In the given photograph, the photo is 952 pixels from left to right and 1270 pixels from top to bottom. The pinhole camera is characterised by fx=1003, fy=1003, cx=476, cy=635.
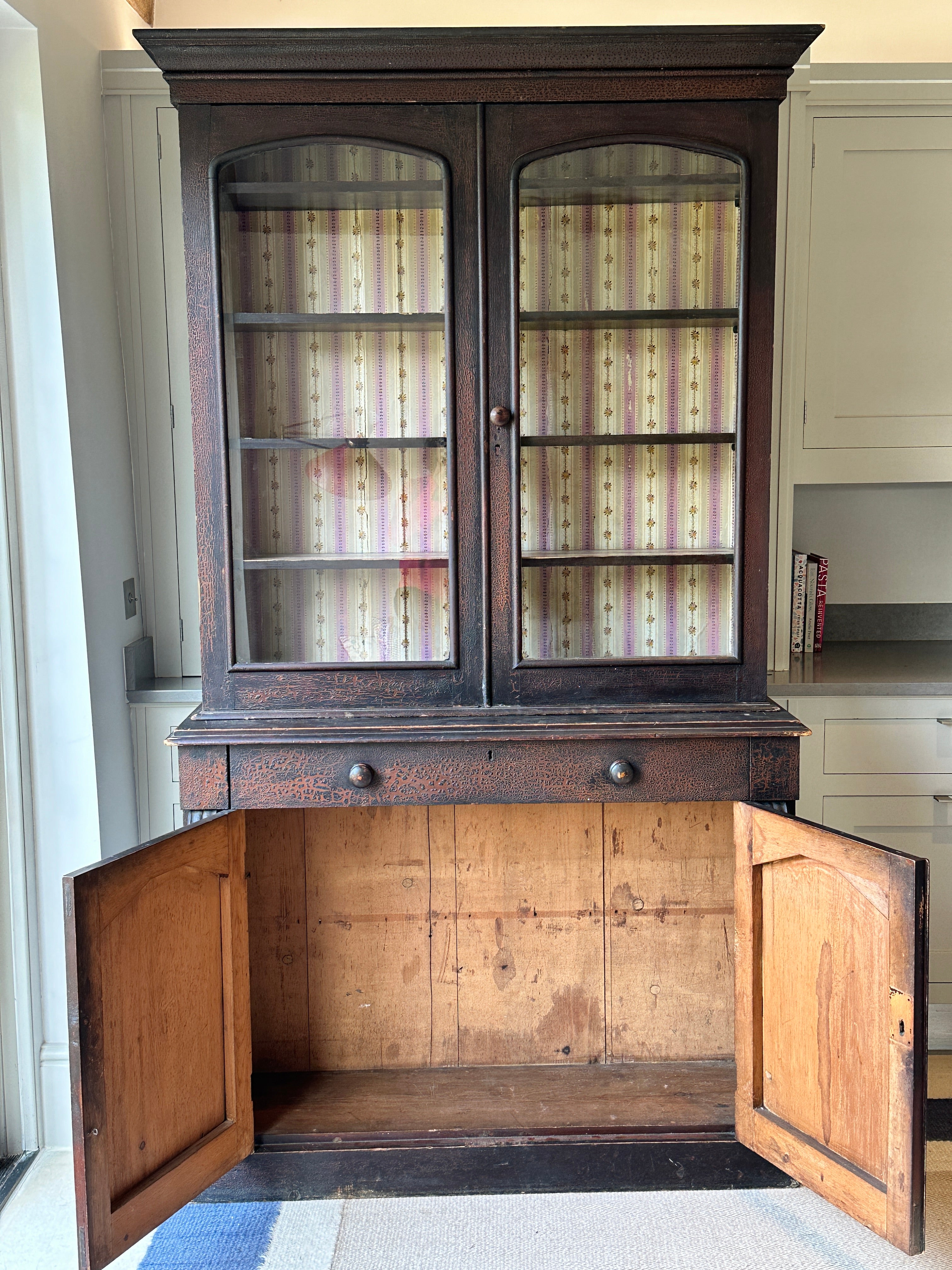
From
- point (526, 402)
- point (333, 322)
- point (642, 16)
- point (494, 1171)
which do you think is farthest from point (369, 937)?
point (642, 16)

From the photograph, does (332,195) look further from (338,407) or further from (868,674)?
(868,674)

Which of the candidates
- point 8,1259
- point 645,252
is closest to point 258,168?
point 645,252

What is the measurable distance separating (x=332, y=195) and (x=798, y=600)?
1477 mm

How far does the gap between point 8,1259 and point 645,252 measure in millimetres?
2165

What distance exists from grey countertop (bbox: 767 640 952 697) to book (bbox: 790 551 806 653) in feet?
0.15

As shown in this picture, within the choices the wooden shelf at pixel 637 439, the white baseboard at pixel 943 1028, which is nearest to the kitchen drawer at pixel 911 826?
the white baseboard at pixel 943 1028

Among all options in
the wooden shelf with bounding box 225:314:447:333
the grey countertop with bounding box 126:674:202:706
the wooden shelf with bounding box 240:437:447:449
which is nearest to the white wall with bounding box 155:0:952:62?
the wooden shelf with bounding box 225:314:447:333

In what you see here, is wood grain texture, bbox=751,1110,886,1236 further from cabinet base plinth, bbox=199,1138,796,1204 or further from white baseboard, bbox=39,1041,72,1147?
white baseboard, bbox=39,1041,72,1147

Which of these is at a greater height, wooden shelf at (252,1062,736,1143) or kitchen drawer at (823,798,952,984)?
kitchen drawer at (823,798,952,984)

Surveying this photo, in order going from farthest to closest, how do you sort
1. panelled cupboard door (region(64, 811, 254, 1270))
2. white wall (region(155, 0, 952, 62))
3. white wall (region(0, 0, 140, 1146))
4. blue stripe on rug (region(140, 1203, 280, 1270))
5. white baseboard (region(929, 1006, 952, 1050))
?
white wall (region(155, 0, 952, 62)) → white baseboard (region(929, 1006, 952, 1050)) → white wall (region(0, 0, 140, 1146)) → blue stripe on rug (region(140, 1203, 280, 1270)) → panelled cupboard door (region(64, 811, 254, 1270))

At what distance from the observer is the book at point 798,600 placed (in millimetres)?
2527

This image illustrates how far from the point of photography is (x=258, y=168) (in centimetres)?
178

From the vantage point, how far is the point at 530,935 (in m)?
2.15

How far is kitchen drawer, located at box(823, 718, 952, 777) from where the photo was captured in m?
2.29
